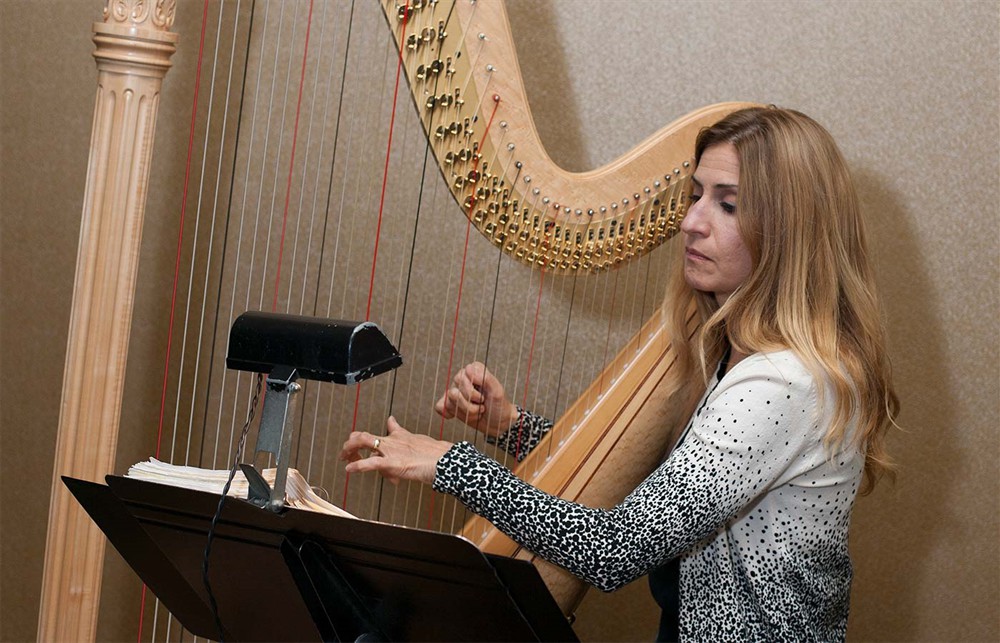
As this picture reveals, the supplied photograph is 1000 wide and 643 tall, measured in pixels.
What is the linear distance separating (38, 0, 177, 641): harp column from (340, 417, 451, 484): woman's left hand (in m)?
0.36

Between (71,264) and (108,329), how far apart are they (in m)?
1.28

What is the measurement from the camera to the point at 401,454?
5.23 ft

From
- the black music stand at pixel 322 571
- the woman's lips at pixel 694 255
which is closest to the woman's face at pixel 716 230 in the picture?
the woman's lips at pixel 694 255

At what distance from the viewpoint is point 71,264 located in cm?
254

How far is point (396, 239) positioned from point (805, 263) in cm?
119

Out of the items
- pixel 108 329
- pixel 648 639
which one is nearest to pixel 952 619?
pixel 648 639

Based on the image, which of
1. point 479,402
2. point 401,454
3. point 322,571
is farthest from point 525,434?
point 322,571

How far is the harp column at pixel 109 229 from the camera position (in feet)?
4.47

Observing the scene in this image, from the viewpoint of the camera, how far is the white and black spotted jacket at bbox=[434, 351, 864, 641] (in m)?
1.48

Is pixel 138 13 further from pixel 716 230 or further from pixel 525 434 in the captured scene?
pixel 525 434

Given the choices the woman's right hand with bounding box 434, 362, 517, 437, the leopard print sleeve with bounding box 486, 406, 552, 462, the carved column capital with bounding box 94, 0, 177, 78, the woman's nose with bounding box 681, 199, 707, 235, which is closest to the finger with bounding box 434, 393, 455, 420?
the woman's right hand with bounding box 434, 362, 517, 437

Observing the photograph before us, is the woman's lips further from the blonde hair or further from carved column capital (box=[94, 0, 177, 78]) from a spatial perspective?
carved column capital (box=[94, 0, 177, 78])

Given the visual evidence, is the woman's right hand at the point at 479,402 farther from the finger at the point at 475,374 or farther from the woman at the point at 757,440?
the woman at the point at 757,440

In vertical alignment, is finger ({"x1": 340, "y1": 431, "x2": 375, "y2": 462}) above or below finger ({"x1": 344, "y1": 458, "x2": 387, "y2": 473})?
above
